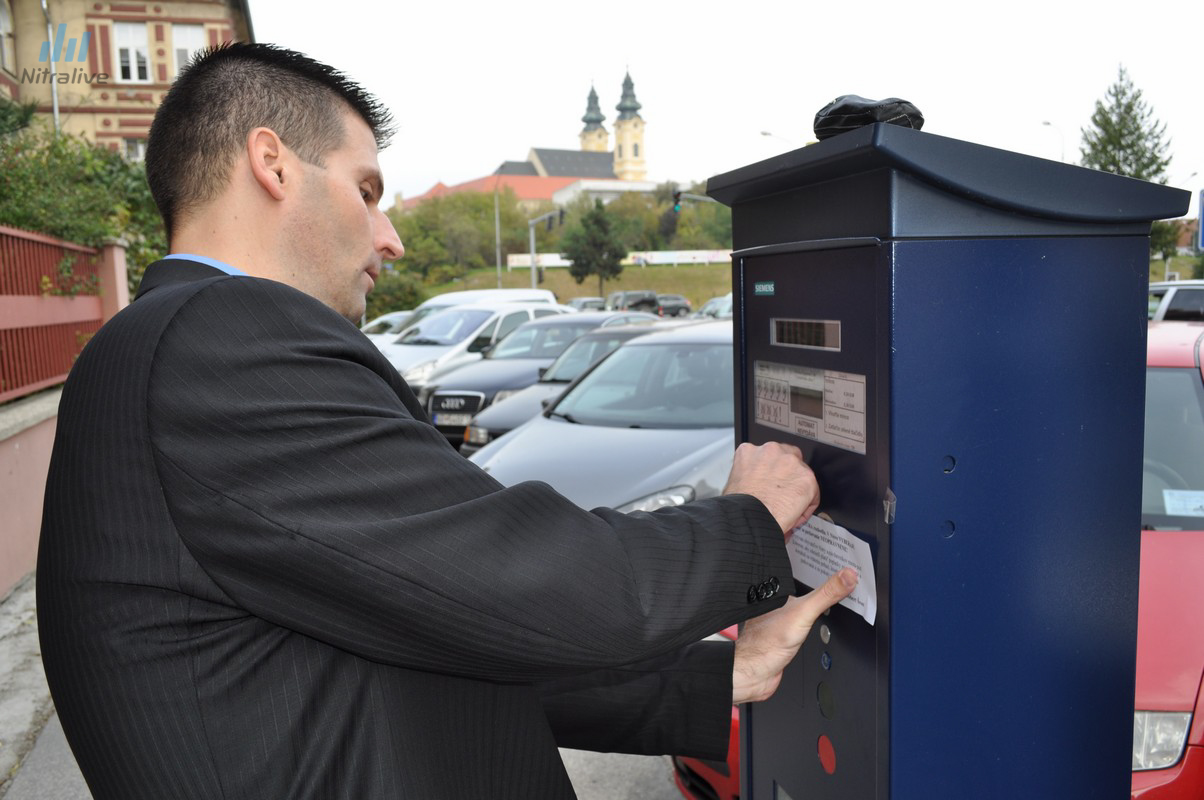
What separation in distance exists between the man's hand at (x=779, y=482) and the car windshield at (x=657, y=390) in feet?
10.6

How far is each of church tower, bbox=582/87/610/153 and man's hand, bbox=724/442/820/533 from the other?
405ft

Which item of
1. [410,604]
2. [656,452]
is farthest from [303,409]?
[656,452]

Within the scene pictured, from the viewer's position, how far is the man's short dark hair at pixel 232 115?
132cm

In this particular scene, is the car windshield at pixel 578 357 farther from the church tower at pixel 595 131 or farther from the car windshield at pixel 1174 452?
the church tower at pixel 595 131

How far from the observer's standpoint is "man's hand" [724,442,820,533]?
4.62 ft

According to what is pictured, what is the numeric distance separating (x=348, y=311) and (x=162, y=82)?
30.6 meters

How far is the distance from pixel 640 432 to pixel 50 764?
2899 mm

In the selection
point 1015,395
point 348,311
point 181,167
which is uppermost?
point 181,167

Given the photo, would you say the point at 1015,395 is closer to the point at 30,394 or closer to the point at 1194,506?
the point at 1194,506

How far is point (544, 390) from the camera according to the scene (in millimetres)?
7461

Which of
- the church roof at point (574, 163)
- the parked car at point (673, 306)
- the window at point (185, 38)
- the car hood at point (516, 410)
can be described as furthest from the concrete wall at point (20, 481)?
the church roof at point (574, 163)

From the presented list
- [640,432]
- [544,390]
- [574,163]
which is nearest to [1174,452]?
[640,432]

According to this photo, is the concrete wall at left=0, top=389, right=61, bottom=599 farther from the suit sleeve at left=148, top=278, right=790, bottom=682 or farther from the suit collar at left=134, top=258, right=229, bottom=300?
the suit sleeve at left=148, top=278, right=790, bottom=682

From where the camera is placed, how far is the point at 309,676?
111 centimetres
